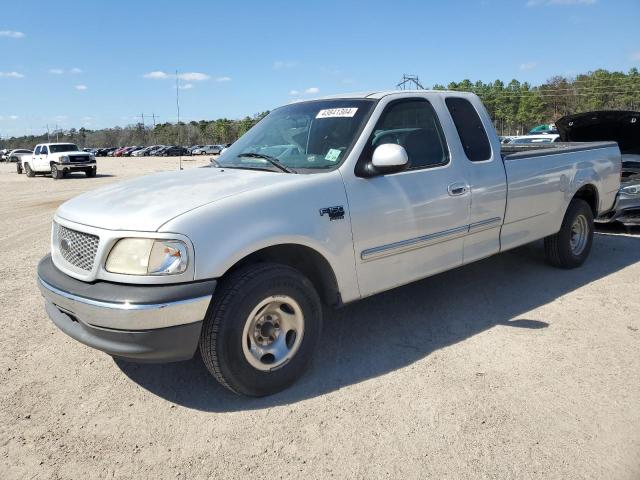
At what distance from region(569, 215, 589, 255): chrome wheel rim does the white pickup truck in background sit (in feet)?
79.5

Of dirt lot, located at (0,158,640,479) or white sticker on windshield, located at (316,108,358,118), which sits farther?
white sticker on windshield, located at (316,108,358,118)

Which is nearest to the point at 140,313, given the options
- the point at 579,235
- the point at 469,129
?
the point at 469,129

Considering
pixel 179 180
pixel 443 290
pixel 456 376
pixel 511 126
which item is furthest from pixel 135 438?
pixel 511 126

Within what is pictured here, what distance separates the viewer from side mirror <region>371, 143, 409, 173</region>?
3365 millimetres

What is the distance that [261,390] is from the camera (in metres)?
3.11

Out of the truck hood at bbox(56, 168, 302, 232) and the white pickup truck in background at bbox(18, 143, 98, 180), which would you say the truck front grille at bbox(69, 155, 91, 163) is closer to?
the white pickup truck in background at bbox(18, 143, 98, 180)

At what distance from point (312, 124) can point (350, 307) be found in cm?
178

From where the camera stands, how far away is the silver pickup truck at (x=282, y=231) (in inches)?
107

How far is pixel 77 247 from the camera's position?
306 cm

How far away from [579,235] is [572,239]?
156mm

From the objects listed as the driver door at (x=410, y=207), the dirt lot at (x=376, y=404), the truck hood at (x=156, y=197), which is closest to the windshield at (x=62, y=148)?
the dirt lot at (x=376, y=404)

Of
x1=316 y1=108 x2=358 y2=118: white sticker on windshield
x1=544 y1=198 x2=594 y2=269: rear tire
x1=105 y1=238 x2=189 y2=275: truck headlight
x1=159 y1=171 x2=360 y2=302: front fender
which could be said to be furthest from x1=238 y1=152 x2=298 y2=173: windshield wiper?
x1=544 y1=198 x2=594 y2=269: rear tire

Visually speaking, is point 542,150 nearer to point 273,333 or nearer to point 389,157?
point 389,157

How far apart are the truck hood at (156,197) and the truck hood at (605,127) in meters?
6.03
